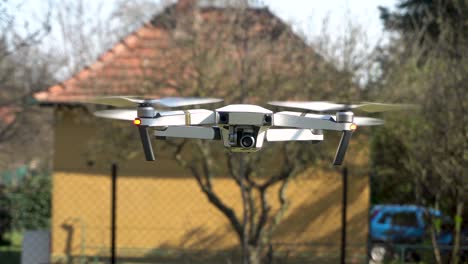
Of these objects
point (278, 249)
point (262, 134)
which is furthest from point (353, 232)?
point (262, 134)

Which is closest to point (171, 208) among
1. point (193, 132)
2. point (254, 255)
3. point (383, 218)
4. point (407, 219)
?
point (254, 255)

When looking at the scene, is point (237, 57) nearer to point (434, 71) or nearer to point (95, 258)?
point (434, 71)

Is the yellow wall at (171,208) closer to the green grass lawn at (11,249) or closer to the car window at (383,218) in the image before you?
the green grass lawn at (11,249)

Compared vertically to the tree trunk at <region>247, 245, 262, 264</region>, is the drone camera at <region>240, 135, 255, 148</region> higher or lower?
higher

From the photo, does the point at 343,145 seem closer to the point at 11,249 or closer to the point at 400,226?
the point at 400,226

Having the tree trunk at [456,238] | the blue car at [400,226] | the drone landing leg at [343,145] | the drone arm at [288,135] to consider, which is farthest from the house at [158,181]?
the drone landing leg at [343,145]

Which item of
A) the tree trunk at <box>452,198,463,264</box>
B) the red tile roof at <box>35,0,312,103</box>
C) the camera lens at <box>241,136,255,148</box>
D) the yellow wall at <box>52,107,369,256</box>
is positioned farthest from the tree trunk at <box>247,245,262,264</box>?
the camera lens at <box>241,136,255,148</box>

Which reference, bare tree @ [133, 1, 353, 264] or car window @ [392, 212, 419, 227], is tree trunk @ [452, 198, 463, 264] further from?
car window @ [392, 212, 419, 227]
